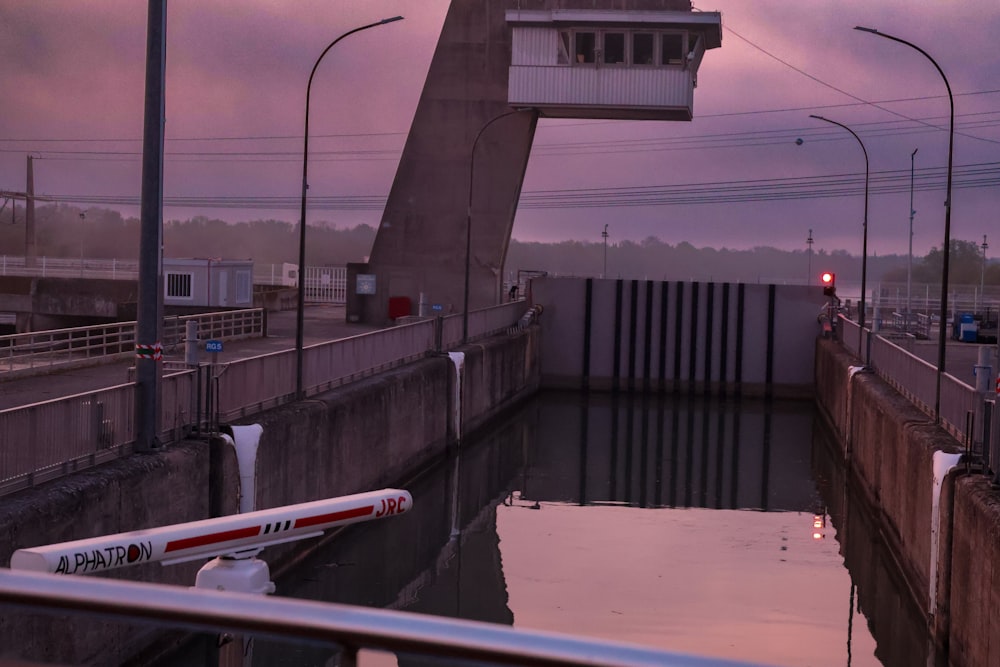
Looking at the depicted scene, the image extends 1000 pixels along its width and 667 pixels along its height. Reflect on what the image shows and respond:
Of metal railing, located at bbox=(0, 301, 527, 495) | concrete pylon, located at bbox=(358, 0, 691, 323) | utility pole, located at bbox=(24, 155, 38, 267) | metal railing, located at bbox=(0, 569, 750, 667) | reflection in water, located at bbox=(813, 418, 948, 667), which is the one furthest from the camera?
utility pole, located at bbox=(24, 155, 38, 267)

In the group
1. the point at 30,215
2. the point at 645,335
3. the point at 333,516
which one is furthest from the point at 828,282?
the point at 30,215

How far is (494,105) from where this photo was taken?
45.6 meters

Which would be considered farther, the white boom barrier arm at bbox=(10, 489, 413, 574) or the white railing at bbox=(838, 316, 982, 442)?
the white railing at bbox=(838, 316, 982, 442)

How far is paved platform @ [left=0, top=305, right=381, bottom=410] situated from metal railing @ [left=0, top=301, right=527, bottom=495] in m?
3.51

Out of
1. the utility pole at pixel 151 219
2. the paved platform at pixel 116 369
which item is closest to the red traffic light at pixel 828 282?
the paved platform at pixel 116 369

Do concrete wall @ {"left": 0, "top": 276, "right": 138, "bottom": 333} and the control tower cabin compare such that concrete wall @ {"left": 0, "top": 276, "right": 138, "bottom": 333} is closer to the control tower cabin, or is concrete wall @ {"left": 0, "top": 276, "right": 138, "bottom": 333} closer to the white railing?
the control tower cabin

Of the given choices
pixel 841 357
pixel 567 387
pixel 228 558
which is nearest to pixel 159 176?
pixel 228 558

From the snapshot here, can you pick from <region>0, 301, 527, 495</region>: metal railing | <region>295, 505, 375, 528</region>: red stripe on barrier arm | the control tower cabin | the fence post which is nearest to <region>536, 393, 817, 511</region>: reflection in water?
<region>0, 301, 527, 495</region>: metal railing

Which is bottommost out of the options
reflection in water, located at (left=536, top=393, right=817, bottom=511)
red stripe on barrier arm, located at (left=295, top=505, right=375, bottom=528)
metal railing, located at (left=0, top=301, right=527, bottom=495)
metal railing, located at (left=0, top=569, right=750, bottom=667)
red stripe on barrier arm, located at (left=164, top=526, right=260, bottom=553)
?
reflection in water, located at (left=536, top=393, right=817, bottom=511)

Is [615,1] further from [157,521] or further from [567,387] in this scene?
[157,521]

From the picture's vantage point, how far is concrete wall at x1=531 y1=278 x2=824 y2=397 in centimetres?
4794

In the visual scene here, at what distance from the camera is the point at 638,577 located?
63.6 feet

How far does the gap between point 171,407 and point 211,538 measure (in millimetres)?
10364

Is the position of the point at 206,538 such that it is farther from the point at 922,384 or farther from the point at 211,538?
the point at 922,384
